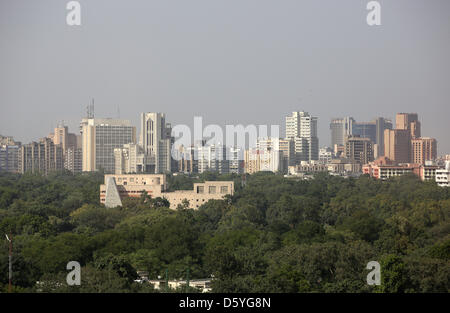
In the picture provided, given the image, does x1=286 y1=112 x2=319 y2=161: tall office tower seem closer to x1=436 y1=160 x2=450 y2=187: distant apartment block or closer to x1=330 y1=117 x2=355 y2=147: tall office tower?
x1=330 y1=117 x2=355 y2=147: tall office tower

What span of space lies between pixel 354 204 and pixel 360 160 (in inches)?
1797

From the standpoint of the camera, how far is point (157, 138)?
206 ft

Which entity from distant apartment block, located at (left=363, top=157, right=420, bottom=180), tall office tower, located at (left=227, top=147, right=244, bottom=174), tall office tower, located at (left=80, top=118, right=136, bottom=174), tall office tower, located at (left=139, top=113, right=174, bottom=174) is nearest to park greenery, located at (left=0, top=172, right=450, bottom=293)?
distant apartment block, located at (left=363, top=157, right=420, bottom=180)

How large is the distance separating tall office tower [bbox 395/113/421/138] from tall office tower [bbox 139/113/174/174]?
78.1ft

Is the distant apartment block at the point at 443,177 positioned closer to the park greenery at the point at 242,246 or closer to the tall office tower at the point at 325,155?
the park greenery at the point at 242,246

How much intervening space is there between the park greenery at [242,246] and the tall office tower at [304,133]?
45.8 m

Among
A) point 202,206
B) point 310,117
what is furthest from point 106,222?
point 310,117

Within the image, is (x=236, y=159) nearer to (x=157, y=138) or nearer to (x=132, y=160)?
(x=157, y=138)

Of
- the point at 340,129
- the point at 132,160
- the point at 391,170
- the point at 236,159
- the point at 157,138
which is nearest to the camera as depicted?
the point at 391,170

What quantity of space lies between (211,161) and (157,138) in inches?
496

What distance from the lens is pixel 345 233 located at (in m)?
22.5

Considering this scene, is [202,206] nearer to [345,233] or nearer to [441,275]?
[345,233]

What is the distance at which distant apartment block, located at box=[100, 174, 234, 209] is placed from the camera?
3688cm

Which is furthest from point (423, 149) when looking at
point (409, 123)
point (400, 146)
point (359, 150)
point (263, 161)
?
point (263, 161)
